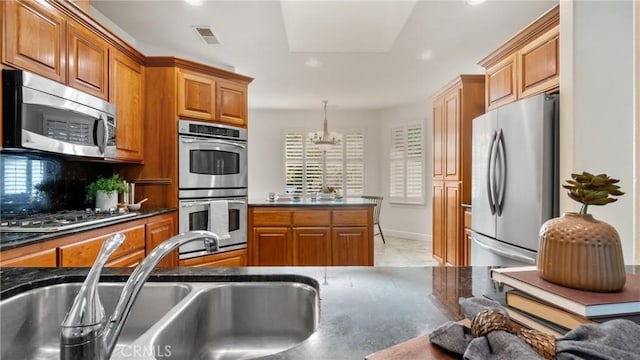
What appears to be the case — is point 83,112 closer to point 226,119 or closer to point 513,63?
point 226,119

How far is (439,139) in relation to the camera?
4121mm

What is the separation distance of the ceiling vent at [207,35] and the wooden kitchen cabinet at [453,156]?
2632mm

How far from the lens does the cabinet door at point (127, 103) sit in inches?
103

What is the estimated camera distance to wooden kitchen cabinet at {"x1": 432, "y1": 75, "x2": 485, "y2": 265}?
3512mm

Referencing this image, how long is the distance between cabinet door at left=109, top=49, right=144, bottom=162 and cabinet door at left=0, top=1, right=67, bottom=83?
53 cm

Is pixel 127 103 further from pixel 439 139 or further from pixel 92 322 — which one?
pixel 439 139

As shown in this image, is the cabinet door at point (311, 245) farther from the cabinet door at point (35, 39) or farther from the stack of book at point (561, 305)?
the stack of book at point (561, 305)

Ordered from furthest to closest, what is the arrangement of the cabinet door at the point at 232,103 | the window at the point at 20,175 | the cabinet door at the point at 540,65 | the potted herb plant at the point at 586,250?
the cabinet door at the point at 232,103 → the cabinet door at the point at 540,65 → the window at the point at 20,175 → the potted herb plant at the point at 586,250

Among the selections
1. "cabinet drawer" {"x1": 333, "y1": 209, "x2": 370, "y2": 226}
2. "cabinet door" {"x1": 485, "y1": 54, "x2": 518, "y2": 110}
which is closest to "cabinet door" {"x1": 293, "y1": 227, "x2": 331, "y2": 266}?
"cabinet drawer" {"x1": 333, "y1": 209, "x2": 370, "y2": 226}

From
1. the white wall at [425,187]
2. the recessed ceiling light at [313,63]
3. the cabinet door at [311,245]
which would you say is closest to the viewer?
the cabinet door at [311,245]

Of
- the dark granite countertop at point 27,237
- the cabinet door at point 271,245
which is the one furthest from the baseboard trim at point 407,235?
the dark granite countertop at point 27,237

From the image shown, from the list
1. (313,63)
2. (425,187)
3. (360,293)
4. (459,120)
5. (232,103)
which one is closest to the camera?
(360,293)

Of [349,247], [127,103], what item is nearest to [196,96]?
[127,103]

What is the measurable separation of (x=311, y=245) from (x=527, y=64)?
8.25 feet
